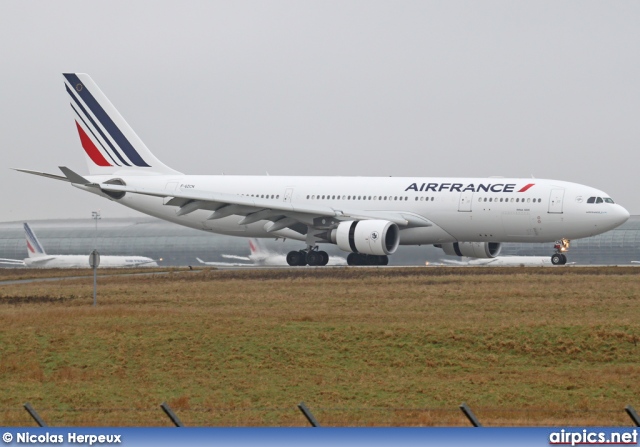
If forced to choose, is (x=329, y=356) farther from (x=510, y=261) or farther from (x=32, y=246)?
(x=32, y=246)

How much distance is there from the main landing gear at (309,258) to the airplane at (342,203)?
0.05m

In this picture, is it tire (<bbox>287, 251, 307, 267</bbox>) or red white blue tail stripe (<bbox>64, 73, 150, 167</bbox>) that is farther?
red white blue tail stripe (<bbox>64, 73, 150, 167</bbox>)

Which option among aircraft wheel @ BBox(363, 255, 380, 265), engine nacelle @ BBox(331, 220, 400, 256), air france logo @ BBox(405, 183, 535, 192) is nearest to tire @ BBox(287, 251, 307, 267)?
aircraft wheel @ BBox(363, 255, 380, 265)

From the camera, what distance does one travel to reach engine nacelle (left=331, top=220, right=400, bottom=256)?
48.3 metres

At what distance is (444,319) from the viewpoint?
1150 inches

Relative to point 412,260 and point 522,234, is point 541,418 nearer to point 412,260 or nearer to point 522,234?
point 522,234

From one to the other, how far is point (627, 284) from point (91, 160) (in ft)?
104

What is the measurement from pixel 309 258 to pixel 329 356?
27.9 meters

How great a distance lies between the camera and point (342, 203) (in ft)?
174

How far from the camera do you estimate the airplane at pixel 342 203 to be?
48.8 m

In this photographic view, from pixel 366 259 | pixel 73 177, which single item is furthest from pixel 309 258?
pixel 73 177

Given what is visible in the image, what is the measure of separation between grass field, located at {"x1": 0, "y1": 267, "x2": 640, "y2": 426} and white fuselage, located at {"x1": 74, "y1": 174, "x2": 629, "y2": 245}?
36.8 ft

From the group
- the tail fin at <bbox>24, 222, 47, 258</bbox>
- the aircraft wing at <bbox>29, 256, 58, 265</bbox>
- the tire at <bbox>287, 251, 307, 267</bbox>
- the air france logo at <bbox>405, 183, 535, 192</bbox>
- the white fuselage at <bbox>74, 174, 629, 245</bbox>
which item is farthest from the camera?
the tail fin at <bbox>24, 222, 47, 258</bbox>

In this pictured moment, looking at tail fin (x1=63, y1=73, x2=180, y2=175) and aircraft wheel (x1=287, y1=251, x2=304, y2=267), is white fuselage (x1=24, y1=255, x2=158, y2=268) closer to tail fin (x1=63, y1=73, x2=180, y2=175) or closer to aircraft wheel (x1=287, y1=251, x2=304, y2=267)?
tail fin (x1=63, y1=73, x2=180, y2=175)
